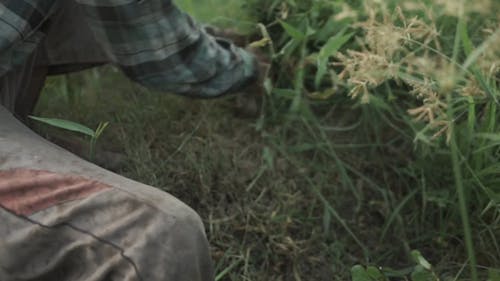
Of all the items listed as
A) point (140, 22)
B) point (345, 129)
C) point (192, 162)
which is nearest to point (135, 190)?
point (140, 22)

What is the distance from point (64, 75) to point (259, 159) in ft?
1.75

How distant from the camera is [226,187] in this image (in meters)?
1.60

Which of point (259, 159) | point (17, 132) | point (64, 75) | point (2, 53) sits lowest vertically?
point (259, 159)

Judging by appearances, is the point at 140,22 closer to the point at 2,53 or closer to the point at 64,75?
the point at 2,53

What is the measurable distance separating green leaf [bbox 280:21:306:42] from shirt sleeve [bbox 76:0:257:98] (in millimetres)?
118

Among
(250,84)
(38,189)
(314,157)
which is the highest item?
(38,189)

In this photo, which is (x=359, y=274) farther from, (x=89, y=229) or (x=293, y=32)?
(x=293, y=32)

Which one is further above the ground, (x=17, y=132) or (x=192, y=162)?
(x=17, y=132)

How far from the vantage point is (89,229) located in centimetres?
107

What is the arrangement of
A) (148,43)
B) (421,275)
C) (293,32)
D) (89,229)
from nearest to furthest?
1. (89,229)
2. (421,275)
3. (148,43)
4. (293,32)

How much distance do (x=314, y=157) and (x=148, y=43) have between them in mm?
519

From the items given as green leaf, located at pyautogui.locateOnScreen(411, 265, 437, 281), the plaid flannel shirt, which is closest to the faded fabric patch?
the plaid flannel shirt

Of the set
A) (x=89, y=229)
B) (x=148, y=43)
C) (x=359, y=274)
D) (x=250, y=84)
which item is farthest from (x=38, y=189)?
(x=250, y=84)

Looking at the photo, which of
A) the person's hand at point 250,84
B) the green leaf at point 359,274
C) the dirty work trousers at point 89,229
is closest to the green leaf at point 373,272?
the green leaf at point 359,274
